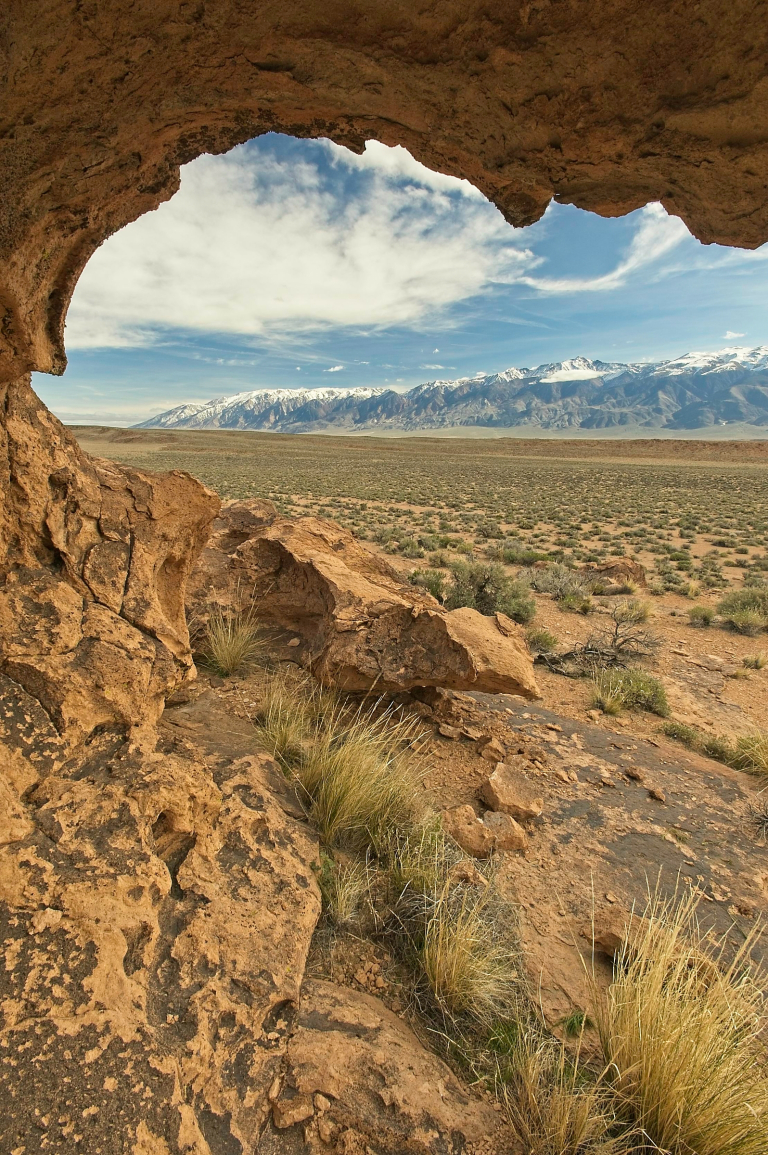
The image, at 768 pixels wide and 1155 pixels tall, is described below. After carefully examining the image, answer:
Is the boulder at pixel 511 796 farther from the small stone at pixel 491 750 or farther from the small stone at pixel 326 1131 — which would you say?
the small stone at pixel 326 1131

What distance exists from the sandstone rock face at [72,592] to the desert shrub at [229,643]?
46.5 inches

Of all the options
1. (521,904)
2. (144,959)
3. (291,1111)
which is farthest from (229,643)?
(291,1111)

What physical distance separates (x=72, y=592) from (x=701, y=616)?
409 inches

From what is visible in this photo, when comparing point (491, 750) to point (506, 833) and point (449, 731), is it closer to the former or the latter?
point (449, 731)

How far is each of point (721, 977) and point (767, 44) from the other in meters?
3.58

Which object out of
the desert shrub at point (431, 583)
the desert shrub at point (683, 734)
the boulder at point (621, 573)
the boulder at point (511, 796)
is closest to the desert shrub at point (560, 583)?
the boulder at point (621, 573)

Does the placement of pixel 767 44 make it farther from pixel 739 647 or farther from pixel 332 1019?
pixel 739 647

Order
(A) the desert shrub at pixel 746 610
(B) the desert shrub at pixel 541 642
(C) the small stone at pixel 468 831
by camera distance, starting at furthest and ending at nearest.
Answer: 1. (A) the desert shrub at pixel 746 610
2. (B) the desert shrub at pixel 541 642
3. (C) the small stone at pixel 468 831

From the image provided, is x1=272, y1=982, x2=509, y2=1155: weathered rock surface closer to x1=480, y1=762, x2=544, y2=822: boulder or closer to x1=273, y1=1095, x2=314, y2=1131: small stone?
x1=273, y1=1095, x2=314, y2=1131: small stone

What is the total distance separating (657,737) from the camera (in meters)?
5.63

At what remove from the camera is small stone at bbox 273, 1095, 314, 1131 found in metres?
1.84

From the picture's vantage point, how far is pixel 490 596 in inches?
363

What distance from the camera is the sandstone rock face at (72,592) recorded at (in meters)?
2.48

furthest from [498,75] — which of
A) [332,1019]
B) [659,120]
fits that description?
[332,1019]
